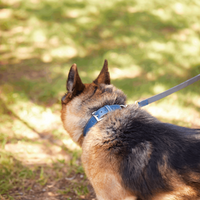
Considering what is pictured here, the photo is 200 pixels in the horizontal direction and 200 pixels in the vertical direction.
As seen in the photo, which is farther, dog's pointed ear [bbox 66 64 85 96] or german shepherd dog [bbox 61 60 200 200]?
dog's pointed ear [bbox 66 64 85 96]

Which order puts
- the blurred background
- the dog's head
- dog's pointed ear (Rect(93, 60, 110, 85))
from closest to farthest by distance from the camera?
the dog's head → dog's pointed ear (Rect(93, 60, 110, 85)) → the blurred background

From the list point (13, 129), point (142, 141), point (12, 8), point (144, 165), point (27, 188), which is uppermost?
point (12, 8)

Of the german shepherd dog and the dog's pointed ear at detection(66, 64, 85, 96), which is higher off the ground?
the dog's pointed ear at detection(66, 64, 85, 96)

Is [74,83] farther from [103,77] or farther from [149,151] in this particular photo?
[149,151]

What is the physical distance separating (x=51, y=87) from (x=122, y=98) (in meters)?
3.51

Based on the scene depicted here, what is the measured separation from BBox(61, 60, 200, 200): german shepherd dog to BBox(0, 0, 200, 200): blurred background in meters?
1.37

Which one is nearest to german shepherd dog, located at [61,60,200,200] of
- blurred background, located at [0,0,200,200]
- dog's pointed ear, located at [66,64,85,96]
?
dog's pointed ear, located at [66,64,85,96]

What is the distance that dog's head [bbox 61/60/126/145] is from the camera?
2400 mm

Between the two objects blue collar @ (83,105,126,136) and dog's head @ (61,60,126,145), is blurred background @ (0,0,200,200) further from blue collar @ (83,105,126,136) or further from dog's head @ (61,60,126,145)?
blue collar @ (83,105,126,136)

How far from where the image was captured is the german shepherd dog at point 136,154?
183 cm

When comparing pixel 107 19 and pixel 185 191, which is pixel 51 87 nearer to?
pixel 107 19

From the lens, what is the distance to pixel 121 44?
7.07 metres

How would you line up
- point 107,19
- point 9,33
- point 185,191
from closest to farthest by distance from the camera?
point 185,191 → point 9,33 → point 107,19

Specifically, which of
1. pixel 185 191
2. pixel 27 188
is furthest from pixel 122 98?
pixel 27 188
